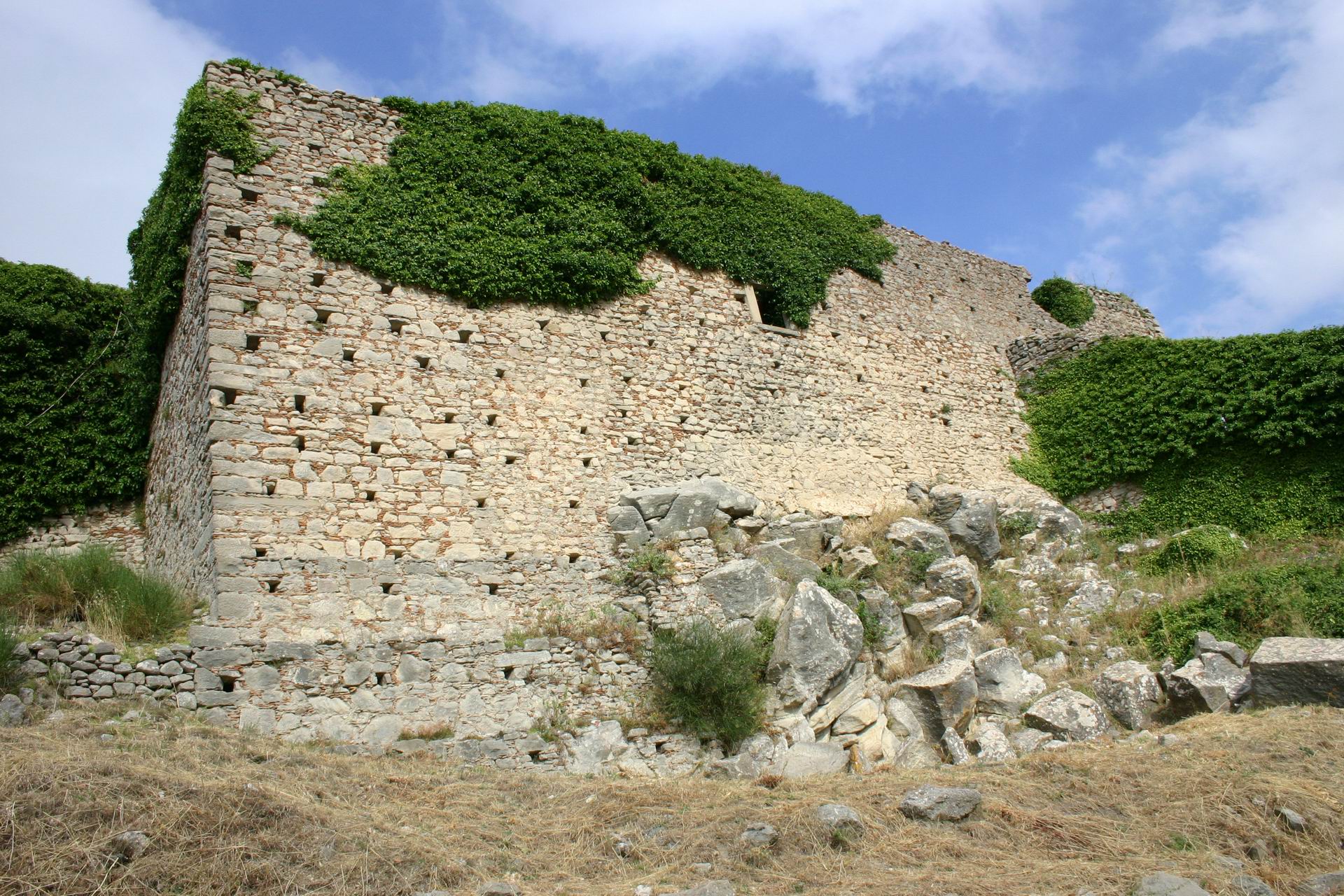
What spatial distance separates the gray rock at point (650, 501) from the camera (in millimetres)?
11875

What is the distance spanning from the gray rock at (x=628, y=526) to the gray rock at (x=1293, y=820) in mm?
6846

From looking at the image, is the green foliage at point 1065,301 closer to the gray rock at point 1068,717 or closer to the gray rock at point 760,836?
the gray rock at point 1068,717

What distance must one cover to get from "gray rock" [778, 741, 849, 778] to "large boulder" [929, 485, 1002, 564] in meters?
5.01

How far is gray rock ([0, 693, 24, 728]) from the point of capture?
24.7 feet

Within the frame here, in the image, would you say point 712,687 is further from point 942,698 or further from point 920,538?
point 920,538

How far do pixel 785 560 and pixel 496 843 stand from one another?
5.82 m

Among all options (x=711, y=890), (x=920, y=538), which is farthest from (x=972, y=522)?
(x=711, y=890)

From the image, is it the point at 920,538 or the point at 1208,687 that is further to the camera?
the point at 920,538

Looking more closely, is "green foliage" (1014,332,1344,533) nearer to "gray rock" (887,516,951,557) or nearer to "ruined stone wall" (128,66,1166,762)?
"gray rock" (887,516,951,557)

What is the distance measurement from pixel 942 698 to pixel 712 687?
2394mm

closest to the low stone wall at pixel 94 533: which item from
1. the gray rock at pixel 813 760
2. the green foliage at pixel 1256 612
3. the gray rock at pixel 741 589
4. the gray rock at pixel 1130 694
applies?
the gray rock at pixel 741 589

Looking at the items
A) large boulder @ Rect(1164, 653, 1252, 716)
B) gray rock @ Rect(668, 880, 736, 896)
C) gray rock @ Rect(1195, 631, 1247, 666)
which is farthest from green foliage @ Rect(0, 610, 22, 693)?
gray rock @ Rect(1195, 631, 1247, 666)

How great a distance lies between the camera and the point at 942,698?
1005cm

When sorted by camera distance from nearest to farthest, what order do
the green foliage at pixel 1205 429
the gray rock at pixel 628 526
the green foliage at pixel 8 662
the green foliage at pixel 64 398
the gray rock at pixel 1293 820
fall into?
the gray rock at pixel 1293 820, the green foliage at pixel 8 662, the gray rock at pixel 628 526, the green foliage at pixel 64 398, the green foliage at pixel 1205 429
